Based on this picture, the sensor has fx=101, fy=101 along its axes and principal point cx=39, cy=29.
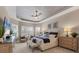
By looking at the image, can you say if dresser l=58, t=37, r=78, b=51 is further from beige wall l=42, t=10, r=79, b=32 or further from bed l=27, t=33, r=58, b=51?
beige wall l=42, t=10, r=79, b=32

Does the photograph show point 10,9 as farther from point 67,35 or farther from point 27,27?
point 67,35

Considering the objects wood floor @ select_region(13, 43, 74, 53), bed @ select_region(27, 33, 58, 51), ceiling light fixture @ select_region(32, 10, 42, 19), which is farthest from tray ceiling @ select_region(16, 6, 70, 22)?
wood floor @ select_region(13, 43, 74, 53)

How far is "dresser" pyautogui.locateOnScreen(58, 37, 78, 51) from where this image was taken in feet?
6.58

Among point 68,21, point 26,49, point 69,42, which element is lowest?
point 26,49

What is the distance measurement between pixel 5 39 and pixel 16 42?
236mm

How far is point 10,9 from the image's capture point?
2.00m

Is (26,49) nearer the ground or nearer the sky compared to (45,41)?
nearer the ground

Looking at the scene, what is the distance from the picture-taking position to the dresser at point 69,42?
79.0 inches

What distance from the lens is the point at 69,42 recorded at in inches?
80.4

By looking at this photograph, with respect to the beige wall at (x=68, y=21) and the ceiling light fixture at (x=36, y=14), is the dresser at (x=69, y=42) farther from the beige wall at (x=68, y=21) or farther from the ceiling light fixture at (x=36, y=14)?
the ceiling light fixture at (x=36, y=14)

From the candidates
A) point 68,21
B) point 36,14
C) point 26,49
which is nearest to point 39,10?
point 36,14

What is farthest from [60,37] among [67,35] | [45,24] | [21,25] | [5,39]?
[5,39]

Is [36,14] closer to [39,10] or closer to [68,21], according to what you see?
[39,10]
